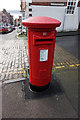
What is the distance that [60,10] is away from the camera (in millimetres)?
11750

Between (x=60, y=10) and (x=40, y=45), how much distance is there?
12.8 m

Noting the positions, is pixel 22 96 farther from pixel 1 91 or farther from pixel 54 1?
pixel 54 1

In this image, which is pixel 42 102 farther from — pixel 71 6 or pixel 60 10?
pixel 71 6

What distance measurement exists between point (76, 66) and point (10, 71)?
113 inches

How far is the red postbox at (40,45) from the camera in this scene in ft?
4.72

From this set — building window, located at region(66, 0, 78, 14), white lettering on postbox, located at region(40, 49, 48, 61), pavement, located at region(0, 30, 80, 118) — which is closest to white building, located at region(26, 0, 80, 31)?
building window, located at region(66, 0, 78, 14)

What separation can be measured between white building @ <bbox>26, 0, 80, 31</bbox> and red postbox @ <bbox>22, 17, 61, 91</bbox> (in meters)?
10.4

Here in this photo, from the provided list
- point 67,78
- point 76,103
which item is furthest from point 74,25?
point 76,103

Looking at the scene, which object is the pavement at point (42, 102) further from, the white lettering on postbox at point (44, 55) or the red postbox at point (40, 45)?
the white lettering on postbox at point (44, 55)

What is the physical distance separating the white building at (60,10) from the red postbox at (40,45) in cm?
1045

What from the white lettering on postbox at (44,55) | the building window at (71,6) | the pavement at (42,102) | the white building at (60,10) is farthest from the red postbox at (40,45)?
the building window at (71,6)

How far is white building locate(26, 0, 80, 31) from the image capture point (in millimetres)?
10477

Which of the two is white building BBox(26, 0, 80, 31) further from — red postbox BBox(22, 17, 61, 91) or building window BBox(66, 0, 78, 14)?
red postbox BBox(22, 17, 61, 91)

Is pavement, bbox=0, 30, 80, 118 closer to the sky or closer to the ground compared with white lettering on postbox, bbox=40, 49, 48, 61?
closer to the ground
